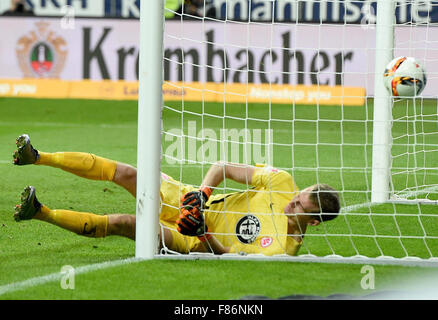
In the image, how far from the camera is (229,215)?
17.2 feet

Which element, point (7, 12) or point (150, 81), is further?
point (7, 12)

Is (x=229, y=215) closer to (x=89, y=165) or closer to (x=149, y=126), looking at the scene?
(x=149, y=126)

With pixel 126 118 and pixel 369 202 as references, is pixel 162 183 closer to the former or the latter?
pixel 369 202

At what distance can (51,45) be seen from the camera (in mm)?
16531

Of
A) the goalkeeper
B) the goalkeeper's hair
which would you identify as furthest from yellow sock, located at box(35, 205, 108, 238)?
the goalkeeper's hair

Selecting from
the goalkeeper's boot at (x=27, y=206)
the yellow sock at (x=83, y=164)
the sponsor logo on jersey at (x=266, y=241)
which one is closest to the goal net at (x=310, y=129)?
the sponsor logo on jersey at (x=266, y=241)

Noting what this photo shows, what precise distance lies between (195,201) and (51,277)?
3.01 feet

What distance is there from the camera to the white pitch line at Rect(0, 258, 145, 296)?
14.0 feet

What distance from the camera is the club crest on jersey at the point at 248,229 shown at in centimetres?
512

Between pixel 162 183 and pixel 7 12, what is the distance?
12432 millimetres

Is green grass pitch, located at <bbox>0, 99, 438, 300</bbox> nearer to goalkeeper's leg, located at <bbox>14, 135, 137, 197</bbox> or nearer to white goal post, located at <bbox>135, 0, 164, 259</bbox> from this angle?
white goal post, located at <bbox>135, 0, 164, 259</bbox>

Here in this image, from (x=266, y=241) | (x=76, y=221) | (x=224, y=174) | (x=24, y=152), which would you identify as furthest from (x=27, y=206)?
(x=266, y=241)
